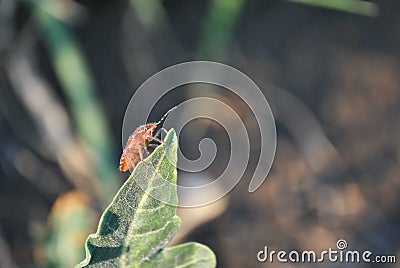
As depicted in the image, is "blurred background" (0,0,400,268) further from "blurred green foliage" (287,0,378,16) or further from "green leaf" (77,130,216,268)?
"green leaf" (77,130,216,268)

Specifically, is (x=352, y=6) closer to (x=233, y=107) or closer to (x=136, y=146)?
(x=233, y=107)

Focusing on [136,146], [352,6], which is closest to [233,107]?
[352,6]

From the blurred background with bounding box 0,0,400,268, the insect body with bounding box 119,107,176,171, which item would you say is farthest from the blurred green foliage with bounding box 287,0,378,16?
the insect body with bounding box 119,107,176,171

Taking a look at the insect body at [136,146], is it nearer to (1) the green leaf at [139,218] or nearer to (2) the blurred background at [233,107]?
(1) the green leaf at [139,218]

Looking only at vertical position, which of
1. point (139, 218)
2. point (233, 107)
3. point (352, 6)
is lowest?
point (139, 218)

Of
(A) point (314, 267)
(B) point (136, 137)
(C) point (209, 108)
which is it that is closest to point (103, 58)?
(C) point (209, 108)

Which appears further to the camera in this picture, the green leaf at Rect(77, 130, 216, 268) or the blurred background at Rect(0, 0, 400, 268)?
the blurred background at Rect(0, 0, 400, 268)
